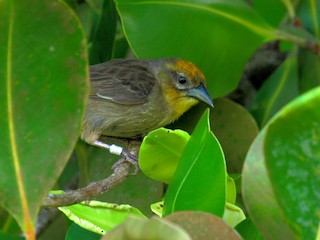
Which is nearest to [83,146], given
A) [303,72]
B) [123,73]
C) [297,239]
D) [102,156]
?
[102,156]

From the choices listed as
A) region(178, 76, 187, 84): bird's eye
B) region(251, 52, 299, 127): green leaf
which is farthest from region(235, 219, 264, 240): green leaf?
region(178, 76, 187, 84): bird's eye

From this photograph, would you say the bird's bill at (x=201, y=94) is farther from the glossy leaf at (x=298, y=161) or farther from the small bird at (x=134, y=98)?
the glossy leaf at (x=298, y=161)

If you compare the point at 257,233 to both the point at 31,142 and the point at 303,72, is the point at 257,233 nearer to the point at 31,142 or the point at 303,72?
the point at 31,142

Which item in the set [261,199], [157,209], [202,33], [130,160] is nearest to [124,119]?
[202,33]

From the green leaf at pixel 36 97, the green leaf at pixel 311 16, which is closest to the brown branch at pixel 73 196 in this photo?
the green leaf at pixel 36 97

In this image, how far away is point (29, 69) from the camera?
1.71m

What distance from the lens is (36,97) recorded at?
170 centimetres

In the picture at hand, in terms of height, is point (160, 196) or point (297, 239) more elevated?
point (297, 239)

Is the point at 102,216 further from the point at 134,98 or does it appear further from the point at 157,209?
the point at 134,98

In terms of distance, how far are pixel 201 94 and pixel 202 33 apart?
0.68m

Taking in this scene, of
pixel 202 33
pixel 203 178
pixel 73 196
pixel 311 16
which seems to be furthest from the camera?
pixel 311 16

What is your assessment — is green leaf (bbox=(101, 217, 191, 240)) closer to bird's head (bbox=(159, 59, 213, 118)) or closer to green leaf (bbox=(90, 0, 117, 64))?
green leaf (bbox=(90, 0, 117, 64))

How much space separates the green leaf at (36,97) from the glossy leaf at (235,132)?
67.7 inches

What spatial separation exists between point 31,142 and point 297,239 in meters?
0.62
